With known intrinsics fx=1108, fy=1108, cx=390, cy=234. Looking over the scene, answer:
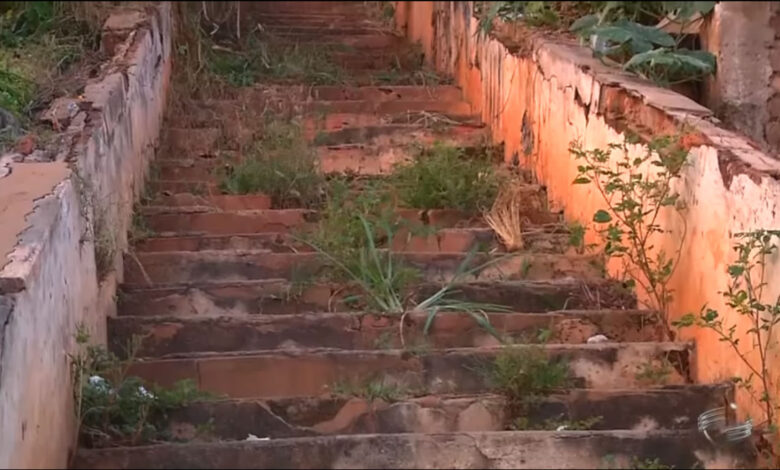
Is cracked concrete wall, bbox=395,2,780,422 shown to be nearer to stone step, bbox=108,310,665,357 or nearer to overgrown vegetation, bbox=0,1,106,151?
stone step, bbox=108,310,665,357

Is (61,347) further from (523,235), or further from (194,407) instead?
(523,235)

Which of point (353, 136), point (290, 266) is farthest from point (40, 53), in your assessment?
point (353, 136)

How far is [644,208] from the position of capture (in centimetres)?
442

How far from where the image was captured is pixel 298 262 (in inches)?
185

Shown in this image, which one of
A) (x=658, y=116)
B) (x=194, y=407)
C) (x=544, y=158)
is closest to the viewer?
(x=194, y=407)

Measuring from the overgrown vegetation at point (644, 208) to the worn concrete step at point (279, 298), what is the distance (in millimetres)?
216

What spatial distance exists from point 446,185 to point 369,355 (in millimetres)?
1819

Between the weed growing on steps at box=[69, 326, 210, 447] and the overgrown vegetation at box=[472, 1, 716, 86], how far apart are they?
9.20 ft

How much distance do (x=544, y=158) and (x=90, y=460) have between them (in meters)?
3.46

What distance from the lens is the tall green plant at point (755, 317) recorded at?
3.39 meters

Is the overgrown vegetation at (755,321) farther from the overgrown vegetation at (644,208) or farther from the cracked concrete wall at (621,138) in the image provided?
the overgrown vegetation at (644,208)

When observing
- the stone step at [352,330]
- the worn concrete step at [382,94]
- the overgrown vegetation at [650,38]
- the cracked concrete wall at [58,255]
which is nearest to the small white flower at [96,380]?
the cracked concrete wall at [58,255]

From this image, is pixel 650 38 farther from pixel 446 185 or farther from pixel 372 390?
pixel 372 390

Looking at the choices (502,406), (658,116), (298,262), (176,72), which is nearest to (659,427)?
(502,406)
